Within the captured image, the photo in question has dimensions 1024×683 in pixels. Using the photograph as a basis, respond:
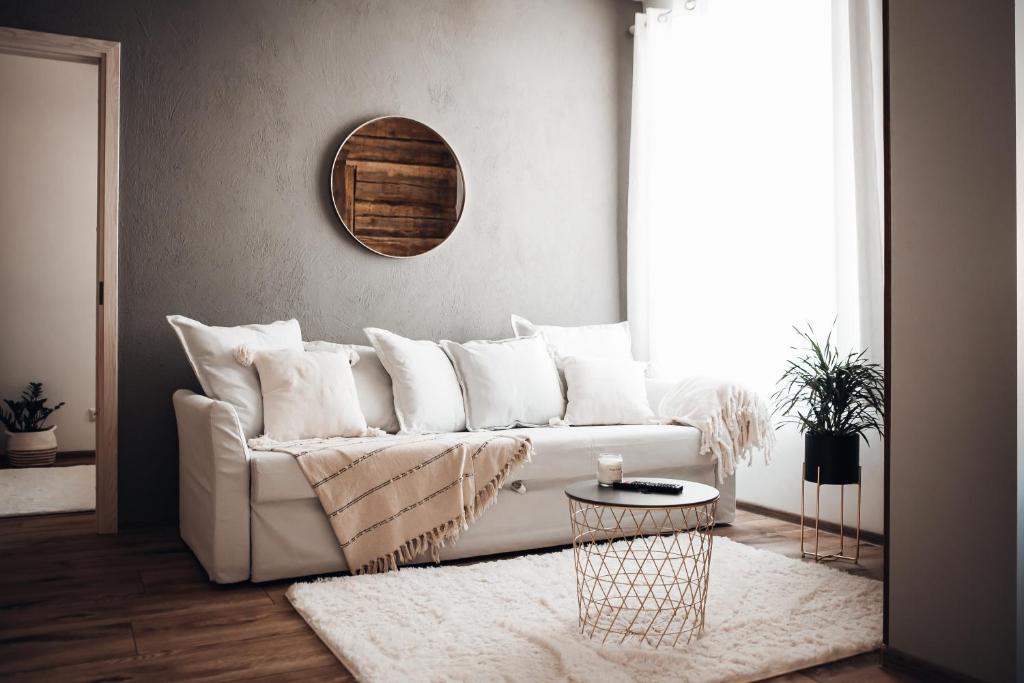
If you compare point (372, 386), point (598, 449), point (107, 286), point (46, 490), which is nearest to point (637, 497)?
point (598, 449)

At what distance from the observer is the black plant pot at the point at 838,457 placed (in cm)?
311

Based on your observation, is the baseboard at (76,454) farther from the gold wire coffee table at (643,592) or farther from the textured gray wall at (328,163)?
the gold wire coffee table at (643,592)

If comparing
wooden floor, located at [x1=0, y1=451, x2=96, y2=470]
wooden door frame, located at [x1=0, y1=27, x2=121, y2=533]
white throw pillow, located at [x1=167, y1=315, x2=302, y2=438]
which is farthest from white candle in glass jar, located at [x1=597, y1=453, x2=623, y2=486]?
wooden floor, located at [x1=0, y1=451, x2=96, y2=470]

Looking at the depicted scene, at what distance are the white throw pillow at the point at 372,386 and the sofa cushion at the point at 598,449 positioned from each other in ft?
1.95

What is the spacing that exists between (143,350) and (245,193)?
839 millimetres

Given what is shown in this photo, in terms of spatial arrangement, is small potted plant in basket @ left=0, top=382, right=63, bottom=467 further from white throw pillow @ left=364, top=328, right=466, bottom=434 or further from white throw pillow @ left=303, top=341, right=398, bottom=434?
white throw pillow @ left=364, top=328, right=466, bottom=434

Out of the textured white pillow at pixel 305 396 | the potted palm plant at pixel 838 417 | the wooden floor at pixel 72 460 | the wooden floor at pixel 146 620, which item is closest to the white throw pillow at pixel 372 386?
the textured white pillow at pixel 305 396

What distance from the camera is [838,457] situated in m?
3.11

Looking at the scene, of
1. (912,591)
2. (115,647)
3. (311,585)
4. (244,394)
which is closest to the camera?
(912,591)

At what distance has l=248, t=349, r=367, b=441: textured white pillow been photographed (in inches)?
127

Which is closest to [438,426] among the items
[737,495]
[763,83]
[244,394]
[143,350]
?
[244,394]

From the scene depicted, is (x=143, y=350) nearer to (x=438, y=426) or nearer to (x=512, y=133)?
(x=438, y=426)

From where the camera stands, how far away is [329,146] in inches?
158

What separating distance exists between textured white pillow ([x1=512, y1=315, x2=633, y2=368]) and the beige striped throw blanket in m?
1.10
